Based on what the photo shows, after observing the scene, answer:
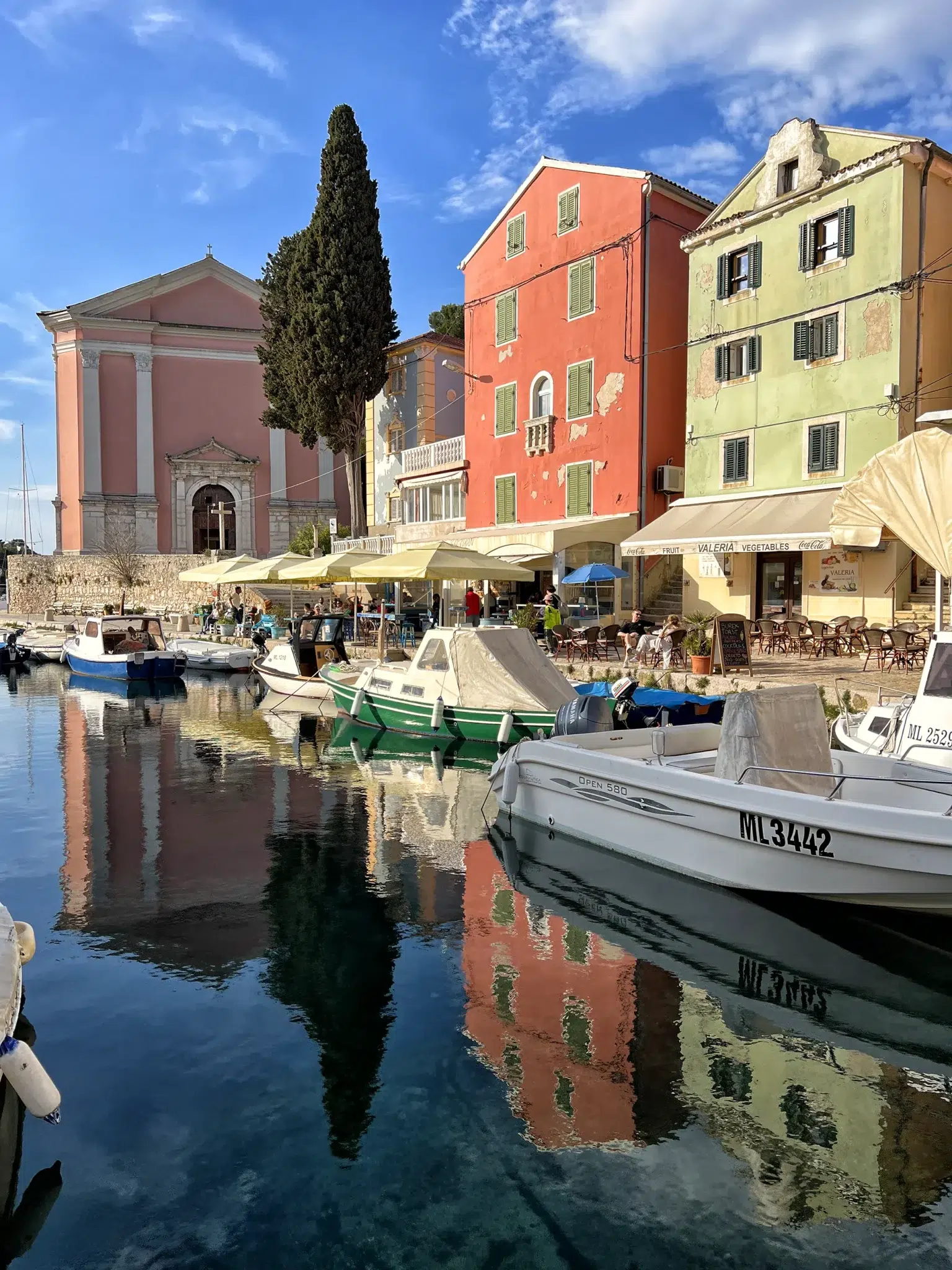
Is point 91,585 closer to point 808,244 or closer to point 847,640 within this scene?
point 808,244

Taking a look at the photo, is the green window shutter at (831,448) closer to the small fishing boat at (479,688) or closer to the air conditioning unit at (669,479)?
the air conditioning unit at (669,479)

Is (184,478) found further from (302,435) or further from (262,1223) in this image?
(262,1223)

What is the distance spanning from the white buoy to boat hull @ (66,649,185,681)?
17.3 m

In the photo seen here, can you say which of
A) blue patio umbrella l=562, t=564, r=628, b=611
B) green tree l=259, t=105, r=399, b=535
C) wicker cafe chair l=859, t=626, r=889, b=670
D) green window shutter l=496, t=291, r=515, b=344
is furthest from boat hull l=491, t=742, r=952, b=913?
green tree l=259, t=105, r=399, b=535

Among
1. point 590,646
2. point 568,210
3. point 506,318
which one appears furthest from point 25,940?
point 506,318

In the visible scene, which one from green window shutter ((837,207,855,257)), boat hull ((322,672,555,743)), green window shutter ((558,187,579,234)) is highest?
green window shutter ((558,187,579,234))

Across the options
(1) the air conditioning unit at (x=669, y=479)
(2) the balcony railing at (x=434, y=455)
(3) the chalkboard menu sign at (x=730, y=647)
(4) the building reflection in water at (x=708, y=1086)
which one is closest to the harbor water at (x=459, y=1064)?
(4) the building reflection in water at (x=708, y=1086)

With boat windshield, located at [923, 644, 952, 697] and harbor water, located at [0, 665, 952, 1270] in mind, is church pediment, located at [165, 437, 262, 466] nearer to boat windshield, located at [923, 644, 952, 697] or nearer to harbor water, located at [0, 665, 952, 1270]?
harbor water, located at [0, 665, 952, 1270]

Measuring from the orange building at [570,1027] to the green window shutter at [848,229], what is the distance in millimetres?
18011

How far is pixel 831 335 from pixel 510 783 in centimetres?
1551

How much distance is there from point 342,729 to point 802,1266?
1438cm

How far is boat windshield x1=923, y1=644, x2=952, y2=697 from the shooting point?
9234 mm

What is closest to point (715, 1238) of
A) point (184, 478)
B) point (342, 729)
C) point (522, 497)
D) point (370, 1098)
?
point (370, 1098)

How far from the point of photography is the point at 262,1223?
409 cm
